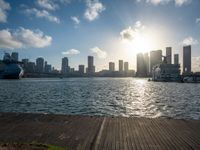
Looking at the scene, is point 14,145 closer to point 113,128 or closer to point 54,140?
point 54,140

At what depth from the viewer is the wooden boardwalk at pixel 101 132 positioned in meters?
13.5

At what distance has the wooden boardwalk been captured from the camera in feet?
44.3

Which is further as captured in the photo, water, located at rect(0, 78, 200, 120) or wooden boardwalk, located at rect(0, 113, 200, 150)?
water, located at rect(0, 78, 200, 120)

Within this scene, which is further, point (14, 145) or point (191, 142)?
point (191, 142)

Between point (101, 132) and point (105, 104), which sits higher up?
point (101, 132)

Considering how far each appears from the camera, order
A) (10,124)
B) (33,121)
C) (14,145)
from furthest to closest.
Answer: (33,121) → (10,124) → (14,145)

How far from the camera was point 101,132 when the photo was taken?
642 inches

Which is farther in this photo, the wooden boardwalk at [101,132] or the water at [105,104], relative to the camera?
the water at [105,104]

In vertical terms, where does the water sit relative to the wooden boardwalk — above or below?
below

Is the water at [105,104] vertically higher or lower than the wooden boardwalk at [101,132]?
lower

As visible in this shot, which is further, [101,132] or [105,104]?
[105,104]

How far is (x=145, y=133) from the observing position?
1620 centimetres

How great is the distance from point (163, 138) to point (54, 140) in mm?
6589

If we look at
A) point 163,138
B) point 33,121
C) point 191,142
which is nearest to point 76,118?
point 33,121
